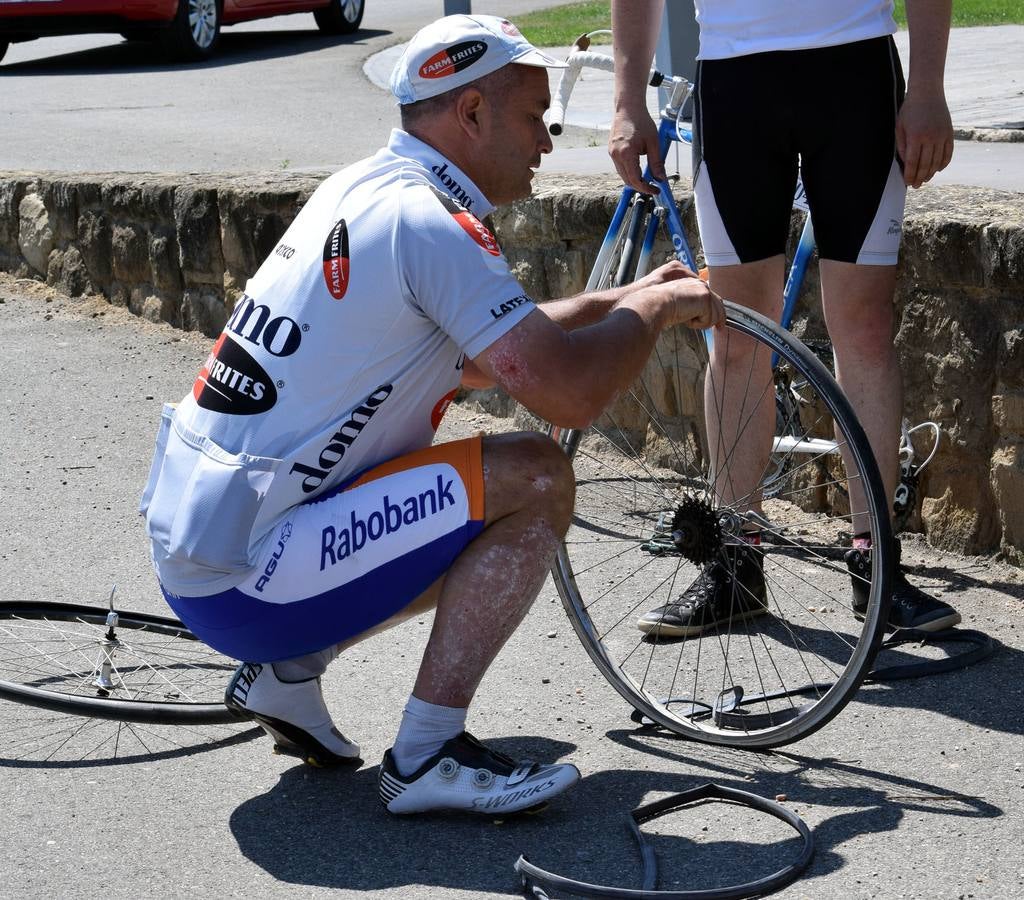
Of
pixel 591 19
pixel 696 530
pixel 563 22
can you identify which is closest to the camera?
pixel 696 530

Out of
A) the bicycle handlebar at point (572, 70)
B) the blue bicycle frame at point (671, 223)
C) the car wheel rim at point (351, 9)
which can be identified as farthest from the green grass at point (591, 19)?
the blue bicycle frame at point (671, 223)

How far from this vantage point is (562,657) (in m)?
3.90

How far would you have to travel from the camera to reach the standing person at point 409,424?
114 inches

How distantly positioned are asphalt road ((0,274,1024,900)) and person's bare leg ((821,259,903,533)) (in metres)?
0.55

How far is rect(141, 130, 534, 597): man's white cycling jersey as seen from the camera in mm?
2871

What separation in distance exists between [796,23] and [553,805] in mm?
1872

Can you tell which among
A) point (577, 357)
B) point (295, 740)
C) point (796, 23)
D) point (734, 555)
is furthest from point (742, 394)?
point (295, 740)

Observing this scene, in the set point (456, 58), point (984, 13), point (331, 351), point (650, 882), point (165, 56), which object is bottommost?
point (650, 882)

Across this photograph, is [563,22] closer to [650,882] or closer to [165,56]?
[165,56]

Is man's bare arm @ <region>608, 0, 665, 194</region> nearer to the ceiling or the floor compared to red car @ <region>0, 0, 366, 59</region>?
nearer to the ceiling

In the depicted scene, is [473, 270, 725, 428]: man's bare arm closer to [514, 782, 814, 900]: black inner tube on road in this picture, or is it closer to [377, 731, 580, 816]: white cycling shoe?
[377, 731, 580, 816]: white cycling shoe

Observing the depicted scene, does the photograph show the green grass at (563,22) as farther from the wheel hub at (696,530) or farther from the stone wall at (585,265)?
the wheel hub at (696,530)

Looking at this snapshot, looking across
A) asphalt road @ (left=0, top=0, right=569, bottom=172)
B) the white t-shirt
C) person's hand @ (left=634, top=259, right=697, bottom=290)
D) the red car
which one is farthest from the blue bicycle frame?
the red car

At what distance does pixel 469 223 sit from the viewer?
2895 millimetres
